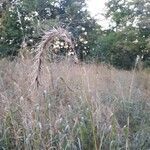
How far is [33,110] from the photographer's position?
282 centimetres

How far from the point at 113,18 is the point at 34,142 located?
17927mm

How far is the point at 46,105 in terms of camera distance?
3.06 m

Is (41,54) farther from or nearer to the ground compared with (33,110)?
farther from the ground

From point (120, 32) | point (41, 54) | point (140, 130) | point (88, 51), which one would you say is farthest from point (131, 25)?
point (41, 54)

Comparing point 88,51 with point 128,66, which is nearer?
point 88,51

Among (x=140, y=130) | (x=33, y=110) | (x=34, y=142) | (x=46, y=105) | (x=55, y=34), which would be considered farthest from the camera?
(x=140, y=130)

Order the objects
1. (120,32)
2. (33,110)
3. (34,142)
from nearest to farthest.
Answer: (34,142), (33,110), (120,32)

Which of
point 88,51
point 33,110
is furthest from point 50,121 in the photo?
point 88,51

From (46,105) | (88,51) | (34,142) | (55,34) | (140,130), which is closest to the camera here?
(55,34)

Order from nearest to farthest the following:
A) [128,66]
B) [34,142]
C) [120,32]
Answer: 1. [34,142]
2. [128,66]
3. [120,32]

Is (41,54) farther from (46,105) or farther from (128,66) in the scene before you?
(128,66)

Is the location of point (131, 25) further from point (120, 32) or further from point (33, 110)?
point (33, 110)

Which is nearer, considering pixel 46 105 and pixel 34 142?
pixel 34 142

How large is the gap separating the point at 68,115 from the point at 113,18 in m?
17.3
